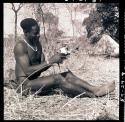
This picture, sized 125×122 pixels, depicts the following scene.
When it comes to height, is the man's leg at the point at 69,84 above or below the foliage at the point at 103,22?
below

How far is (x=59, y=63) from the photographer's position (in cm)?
577

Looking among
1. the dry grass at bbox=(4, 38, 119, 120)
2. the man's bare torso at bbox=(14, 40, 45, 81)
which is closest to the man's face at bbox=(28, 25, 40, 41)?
the man's bare torso at bbox=(14, 40, 45, 81)

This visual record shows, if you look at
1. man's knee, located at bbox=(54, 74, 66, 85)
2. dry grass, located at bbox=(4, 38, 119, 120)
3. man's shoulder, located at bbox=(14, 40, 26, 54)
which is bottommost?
dry grass, located at bbox=(4, 38, 119, 120)

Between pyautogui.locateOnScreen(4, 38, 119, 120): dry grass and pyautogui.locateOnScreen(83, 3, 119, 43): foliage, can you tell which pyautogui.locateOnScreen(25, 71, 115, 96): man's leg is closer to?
pyautogui.locateOnScreen(4, 38, 119, 120): dry grass

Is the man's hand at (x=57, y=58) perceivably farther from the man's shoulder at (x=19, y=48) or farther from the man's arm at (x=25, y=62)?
the man's shoulder at (x=19, y=48)

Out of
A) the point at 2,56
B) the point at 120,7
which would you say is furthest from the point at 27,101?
the point at 120,7

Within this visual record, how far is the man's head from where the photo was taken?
5.86 meters

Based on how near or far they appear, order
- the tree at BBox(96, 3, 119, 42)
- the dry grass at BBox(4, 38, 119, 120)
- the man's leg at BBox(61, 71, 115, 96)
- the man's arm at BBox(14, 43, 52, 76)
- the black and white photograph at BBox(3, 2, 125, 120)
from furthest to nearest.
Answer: the tree at BBox(96, 3, 119, 42) → the man's leg at BBox(61, 71, 115, 96) → the man's arm at BBox(14, 43, 52, 76) → the black and white photograph at BBox(3, 2, 125, 120) → the dry grass at BBox(4, 38, 119, 120)

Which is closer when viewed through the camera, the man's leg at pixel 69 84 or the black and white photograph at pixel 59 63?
the black and white photograph at pixel 59 63

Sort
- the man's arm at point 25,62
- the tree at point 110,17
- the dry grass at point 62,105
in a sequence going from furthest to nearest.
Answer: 1. the tree at point 110,17
2. the man's arm at point 25,62
3. the dry grass at point 62,105

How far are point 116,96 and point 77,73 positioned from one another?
69 cm

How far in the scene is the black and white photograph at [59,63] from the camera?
5586 millimetres

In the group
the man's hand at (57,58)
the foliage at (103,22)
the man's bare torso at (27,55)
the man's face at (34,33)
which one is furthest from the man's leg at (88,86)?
the foliage at (103,22)

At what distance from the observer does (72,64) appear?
6352 mm
